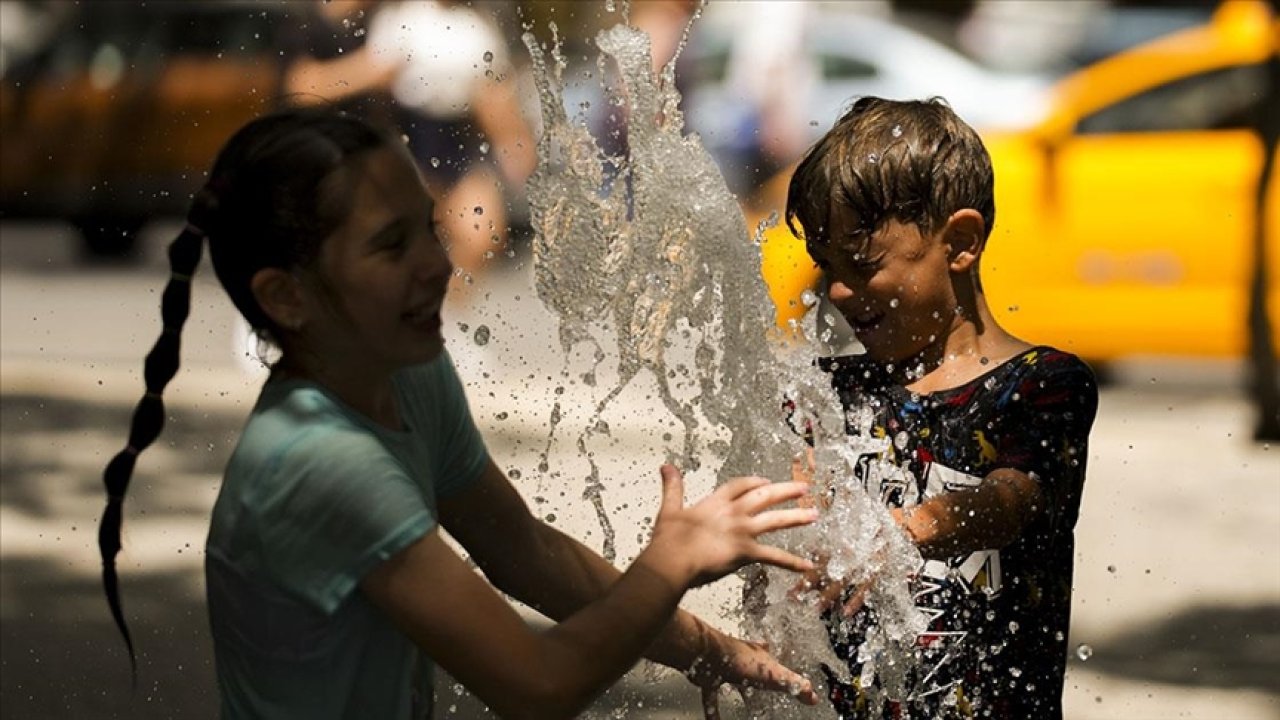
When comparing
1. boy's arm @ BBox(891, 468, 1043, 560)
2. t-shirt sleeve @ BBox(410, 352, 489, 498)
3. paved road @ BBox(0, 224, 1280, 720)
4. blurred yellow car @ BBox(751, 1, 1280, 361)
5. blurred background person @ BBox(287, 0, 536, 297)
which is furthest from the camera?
blurred yellow car @ BBox(751, 1, 1280, 361)

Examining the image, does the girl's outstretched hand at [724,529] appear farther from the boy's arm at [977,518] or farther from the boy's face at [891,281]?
the boy's face at [891,281]

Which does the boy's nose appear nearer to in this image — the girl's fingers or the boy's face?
the girl's fingers

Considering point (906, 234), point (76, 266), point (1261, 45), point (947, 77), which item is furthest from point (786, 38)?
point (906, 234)

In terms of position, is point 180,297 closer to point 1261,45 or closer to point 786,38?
point 1261,45

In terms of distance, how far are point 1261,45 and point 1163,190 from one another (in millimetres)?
1059

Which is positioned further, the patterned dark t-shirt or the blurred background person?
the blurred background person

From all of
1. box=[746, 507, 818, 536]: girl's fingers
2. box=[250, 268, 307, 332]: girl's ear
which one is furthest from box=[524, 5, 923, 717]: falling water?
box=[250, 268, 307, 332]: girl's ear

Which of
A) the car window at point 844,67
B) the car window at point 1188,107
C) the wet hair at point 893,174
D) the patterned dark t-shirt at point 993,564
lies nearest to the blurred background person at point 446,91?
the car window at point 1188,107

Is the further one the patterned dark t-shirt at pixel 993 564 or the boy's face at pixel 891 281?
the boy's face at pixel 891 281

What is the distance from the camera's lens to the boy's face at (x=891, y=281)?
9.45ft

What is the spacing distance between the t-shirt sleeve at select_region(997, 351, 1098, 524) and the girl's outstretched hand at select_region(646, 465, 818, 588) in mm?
453

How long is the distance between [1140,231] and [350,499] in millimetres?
7509

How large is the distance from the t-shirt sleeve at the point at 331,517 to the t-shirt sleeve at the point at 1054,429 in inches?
34.7

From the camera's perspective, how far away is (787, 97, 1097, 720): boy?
107 inches
